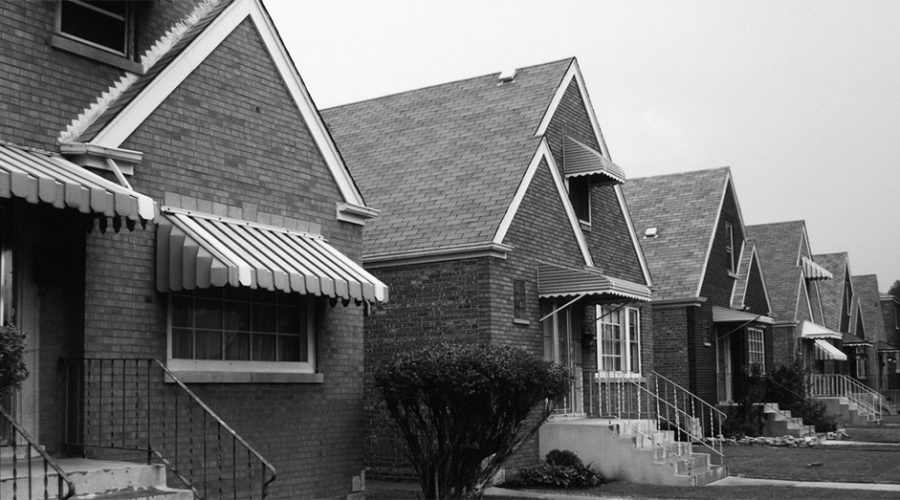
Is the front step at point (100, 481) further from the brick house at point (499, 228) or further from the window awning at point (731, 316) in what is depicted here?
the window awning at point (731, 316)

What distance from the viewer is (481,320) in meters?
16.2

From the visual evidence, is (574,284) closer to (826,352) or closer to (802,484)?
(802,484)

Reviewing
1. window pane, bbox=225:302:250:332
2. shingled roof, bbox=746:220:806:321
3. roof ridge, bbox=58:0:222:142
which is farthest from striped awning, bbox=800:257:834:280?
roof ridge, bbox=58:0:222:142

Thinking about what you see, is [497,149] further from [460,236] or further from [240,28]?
[240,28]

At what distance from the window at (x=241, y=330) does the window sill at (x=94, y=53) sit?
101 inches

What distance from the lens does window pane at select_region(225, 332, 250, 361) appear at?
39.1 feet

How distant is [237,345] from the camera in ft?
39.7

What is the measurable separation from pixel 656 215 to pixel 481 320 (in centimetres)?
1439

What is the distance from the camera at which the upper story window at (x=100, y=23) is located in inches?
420

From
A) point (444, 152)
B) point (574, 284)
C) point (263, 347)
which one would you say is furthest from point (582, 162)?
point (263, 347)

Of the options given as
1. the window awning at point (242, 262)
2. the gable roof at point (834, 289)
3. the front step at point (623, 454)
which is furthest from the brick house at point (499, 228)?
the gable roof at point (834, 289)

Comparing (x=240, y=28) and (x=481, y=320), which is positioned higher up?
(x=240, y=28)

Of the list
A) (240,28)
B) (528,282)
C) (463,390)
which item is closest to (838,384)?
(528,282)

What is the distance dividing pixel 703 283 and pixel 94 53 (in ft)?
64.1
